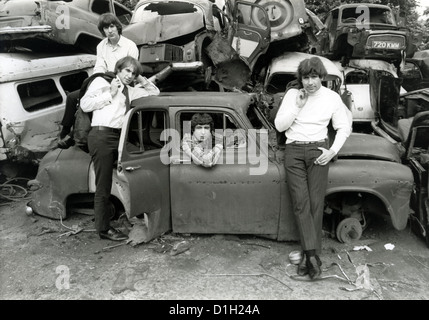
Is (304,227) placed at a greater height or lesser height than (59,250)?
greater

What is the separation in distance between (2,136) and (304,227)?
14.2 ft

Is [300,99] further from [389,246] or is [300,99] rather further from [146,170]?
[389,246]

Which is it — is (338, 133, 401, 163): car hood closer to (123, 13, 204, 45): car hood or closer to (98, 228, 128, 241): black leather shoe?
(98, 228, 128, 241): black leather shoe

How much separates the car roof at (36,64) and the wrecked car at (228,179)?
9.03ft

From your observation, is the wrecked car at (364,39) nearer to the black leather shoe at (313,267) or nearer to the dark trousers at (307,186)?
the dark trousers at (307,186)

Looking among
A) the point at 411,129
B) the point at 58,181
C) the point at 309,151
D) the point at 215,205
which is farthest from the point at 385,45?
the point at 58,181

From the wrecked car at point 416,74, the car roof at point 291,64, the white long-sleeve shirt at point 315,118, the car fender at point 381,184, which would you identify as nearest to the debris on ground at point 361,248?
the car fender at point 381,184

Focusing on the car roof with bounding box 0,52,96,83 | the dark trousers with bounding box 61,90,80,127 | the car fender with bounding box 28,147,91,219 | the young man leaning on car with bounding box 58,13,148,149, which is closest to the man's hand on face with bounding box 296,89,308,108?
the young man leaning on car with bounding box 58,13,148,149

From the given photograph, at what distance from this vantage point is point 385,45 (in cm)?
816

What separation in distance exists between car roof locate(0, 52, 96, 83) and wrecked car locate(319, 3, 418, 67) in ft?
17.5

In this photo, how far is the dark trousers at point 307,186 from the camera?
138 inches

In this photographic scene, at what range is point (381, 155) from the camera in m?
4.05
